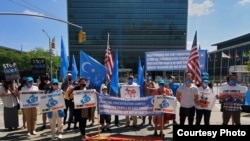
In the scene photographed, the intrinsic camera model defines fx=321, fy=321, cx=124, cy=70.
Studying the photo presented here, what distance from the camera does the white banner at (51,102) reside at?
941 cm

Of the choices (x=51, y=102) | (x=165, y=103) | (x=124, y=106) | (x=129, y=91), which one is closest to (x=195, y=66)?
(x=165, y=103)

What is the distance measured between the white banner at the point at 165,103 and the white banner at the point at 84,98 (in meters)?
1.84

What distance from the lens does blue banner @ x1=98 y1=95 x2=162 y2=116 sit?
9766mm

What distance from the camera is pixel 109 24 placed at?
115 metres

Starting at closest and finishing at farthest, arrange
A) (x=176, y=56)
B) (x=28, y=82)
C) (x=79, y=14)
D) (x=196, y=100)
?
(x=196, y=100), (x=28, y=82), (x=176, y=56), (x=79, y=14)

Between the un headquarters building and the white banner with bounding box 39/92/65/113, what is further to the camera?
the un headquarters building

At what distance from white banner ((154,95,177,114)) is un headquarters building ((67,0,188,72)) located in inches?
4128

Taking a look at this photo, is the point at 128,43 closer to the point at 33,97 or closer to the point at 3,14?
the point at 3,14

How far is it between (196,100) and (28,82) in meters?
5.13

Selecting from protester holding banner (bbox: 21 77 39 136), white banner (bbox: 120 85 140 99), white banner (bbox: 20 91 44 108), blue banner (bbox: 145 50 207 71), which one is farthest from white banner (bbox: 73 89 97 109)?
blue banner (bbox: 145 50 207 71)

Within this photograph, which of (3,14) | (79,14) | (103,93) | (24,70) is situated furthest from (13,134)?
(79,14)

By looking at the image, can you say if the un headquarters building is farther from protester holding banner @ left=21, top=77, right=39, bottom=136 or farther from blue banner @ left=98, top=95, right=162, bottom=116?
blue banner @ left=98, top=95, right=162, bottom=116

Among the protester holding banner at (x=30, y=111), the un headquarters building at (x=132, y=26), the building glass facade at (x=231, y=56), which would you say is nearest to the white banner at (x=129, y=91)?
the protester holding banner at (x=30, y=111)

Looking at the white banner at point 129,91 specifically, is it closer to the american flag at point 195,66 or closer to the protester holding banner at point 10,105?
the american flag at point 195,66
